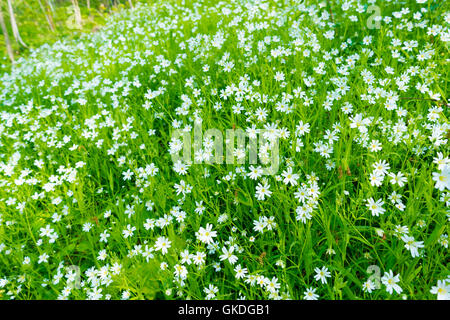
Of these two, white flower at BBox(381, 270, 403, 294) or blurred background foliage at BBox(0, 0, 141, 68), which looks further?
blurred background foliage at BBox(0, 0, 141, 68)

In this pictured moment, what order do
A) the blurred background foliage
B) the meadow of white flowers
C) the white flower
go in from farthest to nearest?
the blurred background foliage → the meadow of white flowers → the white flower

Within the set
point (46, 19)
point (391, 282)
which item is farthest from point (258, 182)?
point (46, 19)

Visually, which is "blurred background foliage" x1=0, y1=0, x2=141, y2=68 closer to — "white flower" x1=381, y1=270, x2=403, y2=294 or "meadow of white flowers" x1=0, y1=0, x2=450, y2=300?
"meadow of white flowers" x1=0, y1=0, x2=450, y2=300

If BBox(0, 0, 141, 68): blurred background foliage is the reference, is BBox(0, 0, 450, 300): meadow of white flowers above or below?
below

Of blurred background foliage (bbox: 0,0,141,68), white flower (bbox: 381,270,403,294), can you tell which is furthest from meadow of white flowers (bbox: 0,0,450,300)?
blurred background foliage (bbox: 0,0,141,68)

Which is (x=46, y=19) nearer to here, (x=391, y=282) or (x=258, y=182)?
(x=258, y=182)

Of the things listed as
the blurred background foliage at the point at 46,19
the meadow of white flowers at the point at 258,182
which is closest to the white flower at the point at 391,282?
the meadow of white flowers at the point at 258,182

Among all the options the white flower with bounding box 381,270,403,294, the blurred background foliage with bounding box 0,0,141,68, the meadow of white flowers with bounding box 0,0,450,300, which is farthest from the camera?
the blurred background foliage with bounding box 0,0,141,68
